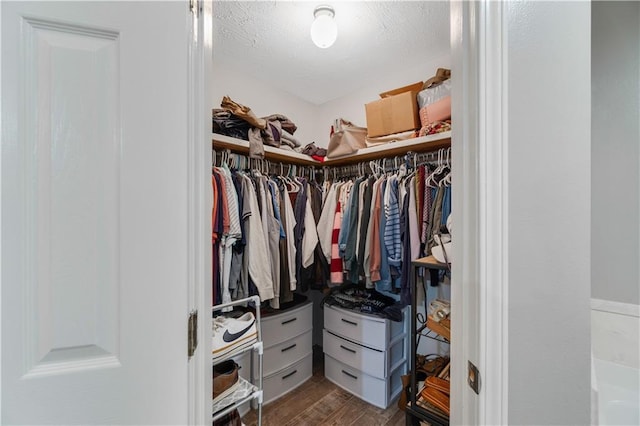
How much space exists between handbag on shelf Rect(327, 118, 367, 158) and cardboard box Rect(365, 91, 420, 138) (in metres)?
0.09

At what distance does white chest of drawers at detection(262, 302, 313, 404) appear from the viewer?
180cm

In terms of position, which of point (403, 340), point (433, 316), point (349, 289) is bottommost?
point (403, 340)

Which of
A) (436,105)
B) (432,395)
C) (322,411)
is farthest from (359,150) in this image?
(322,411)

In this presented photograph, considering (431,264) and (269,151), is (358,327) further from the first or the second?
(269,151)

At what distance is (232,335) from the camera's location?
119 cm
